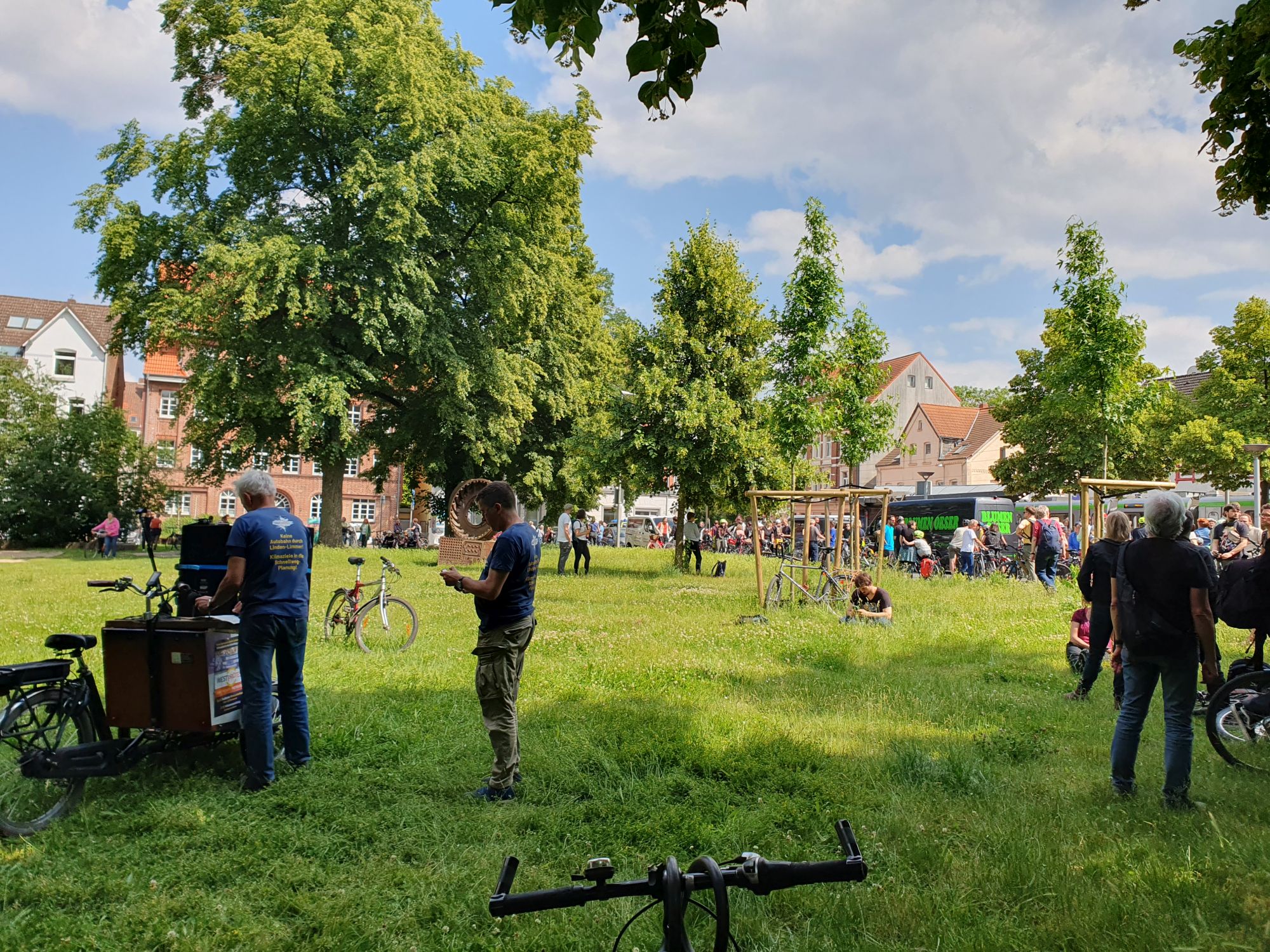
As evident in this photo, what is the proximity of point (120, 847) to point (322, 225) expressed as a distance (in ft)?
83.0

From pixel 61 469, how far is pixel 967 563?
34952 mm

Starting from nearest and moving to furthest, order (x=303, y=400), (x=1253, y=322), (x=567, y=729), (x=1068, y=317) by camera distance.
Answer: (x=567, y=729), (x=1068, y=317), (x=303, y=400), (x=1253, y=322)

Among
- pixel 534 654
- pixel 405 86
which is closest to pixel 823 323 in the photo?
pixel 534 654

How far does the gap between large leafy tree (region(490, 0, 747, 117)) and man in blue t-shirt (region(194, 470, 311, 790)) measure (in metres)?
3.47

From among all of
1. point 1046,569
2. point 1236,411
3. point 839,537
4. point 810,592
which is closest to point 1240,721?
point 810,592

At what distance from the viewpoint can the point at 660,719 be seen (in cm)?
715

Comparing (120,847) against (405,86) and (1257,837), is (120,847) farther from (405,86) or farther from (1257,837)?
(405,86)

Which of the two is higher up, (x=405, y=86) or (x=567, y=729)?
(x=405, y=86)

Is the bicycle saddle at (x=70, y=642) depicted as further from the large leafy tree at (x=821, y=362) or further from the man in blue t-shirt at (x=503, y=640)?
the large leafy tree at (x=821, y=362)

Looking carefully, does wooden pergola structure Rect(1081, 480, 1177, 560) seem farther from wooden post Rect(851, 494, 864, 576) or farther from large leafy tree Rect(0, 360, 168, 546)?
large leafy tree Rect(0, 360, 168, 546)

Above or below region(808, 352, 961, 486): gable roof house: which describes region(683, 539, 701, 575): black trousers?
below

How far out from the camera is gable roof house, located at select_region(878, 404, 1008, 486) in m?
63.6

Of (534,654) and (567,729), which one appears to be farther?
(534,654)

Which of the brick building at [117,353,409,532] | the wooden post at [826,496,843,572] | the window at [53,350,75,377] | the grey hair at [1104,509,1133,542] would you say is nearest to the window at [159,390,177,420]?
the brick building at [117,353,409,532]
